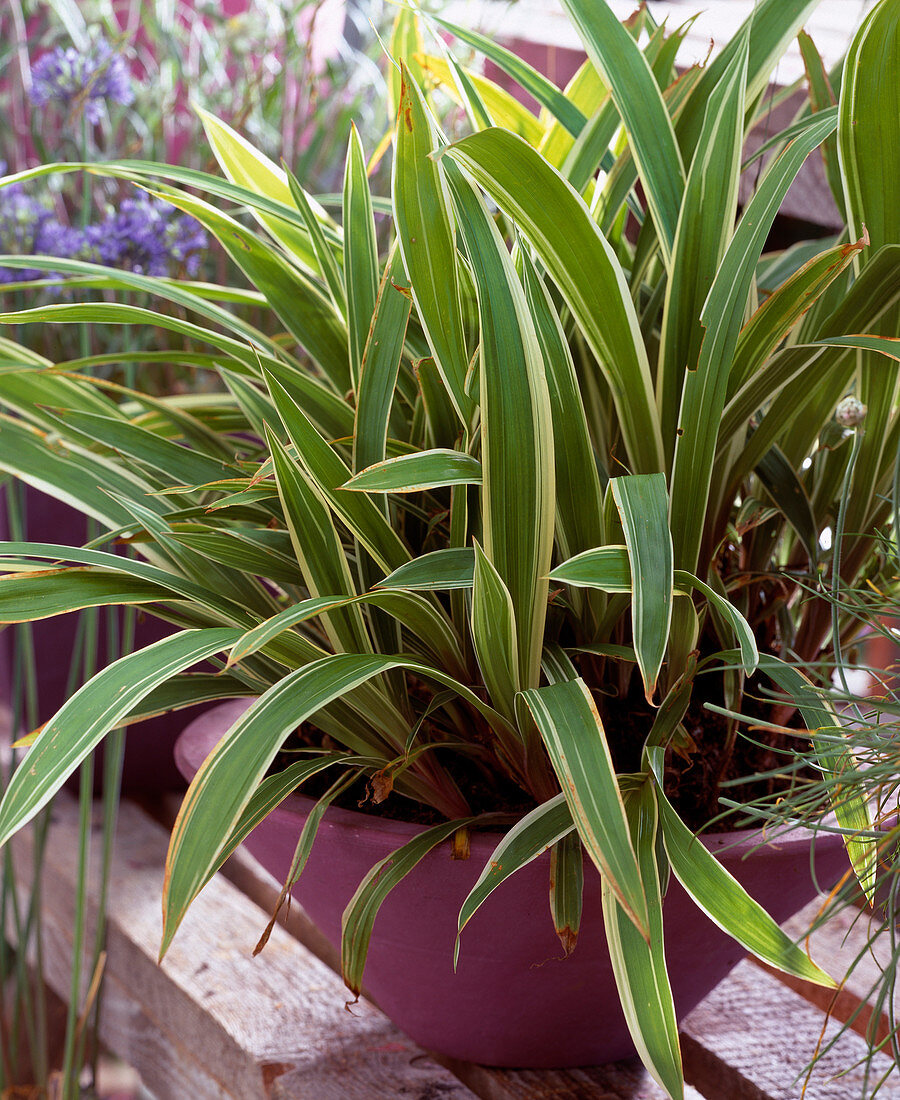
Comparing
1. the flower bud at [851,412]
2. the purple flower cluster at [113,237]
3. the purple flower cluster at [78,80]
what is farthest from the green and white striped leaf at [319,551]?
the purple flower cluster at [78,80]

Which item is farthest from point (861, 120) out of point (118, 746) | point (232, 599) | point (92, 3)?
point (92, 3)

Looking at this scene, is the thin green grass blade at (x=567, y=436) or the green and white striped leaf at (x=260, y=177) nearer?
the thin green grass blade at (x=567, y=436)

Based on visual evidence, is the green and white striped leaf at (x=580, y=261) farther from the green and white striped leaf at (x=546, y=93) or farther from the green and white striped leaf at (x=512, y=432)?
the green and white striped leaf at (x=546, y=93)

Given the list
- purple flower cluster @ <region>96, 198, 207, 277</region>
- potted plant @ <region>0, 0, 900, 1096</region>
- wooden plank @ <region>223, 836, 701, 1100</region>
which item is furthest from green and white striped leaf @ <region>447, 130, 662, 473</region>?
purple flower cluster @ <region>96, 198, 207, 277</region>

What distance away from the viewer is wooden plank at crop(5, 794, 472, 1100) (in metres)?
0.48

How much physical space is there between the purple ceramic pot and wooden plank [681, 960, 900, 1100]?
42mm

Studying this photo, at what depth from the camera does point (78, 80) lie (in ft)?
2.37

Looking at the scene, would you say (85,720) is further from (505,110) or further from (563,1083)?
(505,110)

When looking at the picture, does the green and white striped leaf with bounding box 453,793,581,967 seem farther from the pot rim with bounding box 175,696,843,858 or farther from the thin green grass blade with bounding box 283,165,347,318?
the thin green grass blade with bounding box 283,165,347,318

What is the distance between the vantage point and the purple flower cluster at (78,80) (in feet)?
2.34

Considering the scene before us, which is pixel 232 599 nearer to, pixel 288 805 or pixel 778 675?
pixel 288 805

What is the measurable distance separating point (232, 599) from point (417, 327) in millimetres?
164

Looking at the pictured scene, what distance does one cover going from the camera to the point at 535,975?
16.4 inches

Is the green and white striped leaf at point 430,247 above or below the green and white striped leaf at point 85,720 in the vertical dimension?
above
